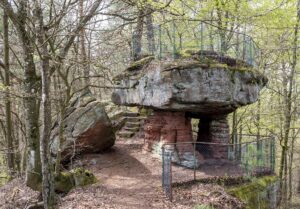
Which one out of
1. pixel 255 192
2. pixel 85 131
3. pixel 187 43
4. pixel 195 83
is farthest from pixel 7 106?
pixel 255 192

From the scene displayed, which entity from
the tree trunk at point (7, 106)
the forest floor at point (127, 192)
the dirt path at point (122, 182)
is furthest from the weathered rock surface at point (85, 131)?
the tree trunk at point (7, 106)

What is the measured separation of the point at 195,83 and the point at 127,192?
145 inches

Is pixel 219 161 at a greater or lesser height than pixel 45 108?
lesser

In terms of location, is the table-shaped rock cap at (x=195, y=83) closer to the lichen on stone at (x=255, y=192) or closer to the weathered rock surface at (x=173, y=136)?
the weathered rock surface at (x=173, y=136)

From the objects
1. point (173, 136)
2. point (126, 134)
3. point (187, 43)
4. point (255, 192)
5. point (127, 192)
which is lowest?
point (255, 192)

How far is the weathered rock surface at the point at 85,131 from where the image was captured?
10578 millimetres

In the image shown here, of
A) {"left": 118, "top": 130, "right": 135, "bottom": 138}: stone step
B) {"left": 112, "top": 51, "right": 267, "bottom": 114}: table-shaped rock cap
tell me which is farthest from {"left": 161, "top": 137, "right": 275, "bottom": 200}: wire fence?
{"left": 118, "top": 130, "right": 135, "bottom": 138}: stone step

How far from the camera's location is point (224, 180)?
29.2ft

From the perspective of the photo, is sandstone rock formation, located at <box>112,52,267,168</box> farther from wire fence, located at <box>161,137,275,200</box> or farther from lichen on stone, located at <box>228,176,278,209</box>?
lichen on stone, located at <box>228,176,278,209</box>

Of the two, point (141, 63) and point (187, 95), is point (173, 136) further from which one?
point (141, 63)

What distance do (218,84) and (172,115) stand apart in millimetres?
1999

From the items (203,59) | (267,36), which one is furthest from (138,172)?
(267,36)

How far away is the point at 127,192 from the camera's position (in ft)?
27.1

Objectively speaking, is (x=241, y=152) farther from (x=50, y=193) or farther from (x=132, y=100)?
(x=50, y=193)
